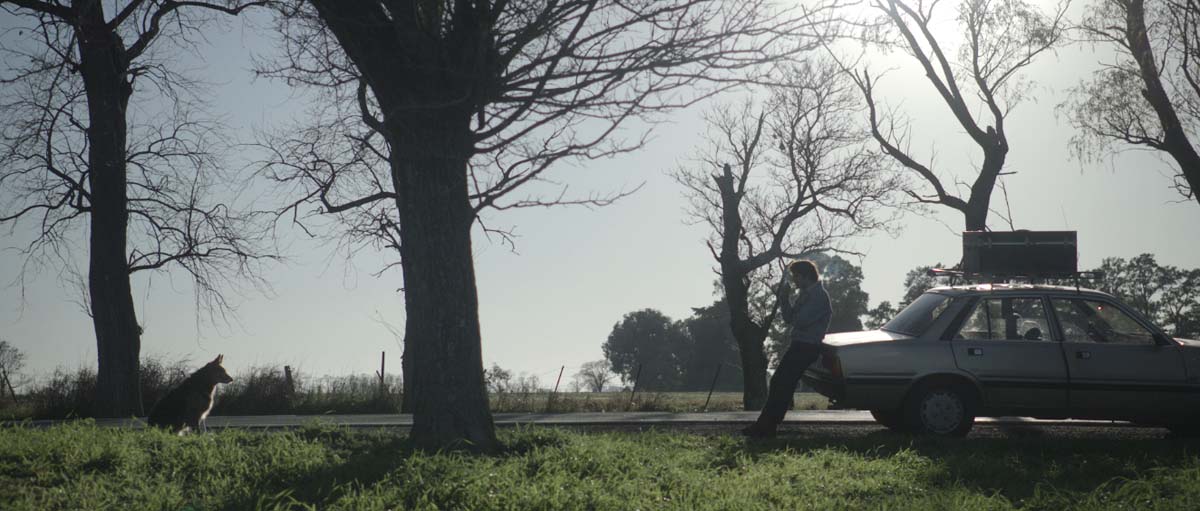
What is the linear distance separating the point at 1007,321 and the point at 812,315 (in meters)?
2.74

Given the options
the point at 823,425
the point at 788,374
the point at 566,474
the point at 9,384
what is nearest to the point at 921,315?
the point at 788,374

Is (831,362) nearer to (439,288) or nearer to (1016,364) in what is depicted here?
(1016,364)

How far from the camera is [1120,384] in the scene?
11.6 meters

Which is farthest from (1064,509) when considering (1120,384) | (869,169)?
(869,169)

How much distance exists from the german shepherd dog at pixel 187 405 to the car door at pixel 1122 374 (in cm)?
1035

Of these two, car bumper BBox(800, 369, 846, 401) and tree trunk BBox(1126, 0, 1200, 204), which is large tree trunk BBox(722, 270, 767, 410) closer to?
tree trunk BBox(1126, 0, 1200, 204)

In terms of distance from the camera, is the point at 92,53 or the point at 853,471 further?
the point at 92,53

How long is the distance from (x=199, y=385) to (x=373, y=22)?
4.95 m

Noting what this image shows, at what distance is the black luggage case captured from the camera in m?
12.3

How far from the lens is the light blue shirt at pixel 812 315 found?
36.0 feet

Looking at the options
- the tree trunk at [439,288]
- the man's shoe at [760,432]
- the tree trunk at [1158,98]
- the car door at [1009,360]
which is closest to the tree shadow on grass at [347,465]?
the tree trunk at [439,288]

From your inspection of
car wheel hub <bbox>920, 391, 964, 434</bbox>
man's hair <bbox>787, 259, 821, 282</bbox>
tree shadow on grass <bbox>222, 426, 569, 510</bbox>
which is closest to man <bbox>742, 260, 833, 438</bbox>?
man's hair <bbox>787, 259, 821, 282</bbox>

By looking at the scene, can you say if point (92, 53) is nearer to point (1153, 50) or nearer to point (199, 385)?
point (199, 385)

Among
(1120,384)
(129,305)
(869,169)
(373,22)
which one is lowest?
(1120,384)
